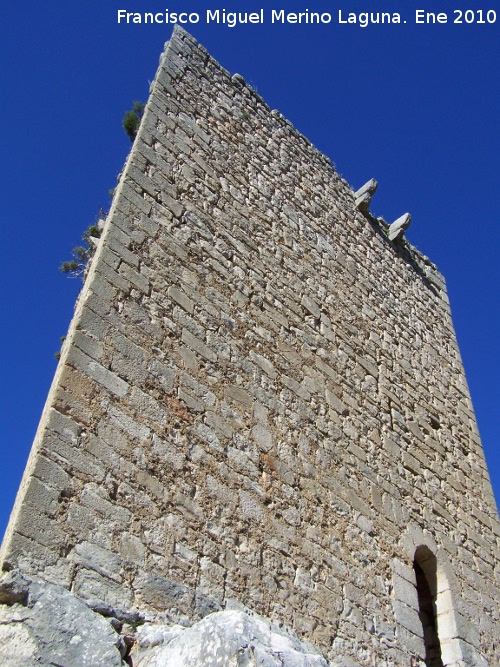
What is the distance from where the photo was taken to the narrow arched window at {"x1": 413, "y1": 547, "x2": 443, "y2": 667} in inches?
207

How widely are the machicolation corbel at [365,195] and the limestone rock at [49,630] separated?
584 centimetres

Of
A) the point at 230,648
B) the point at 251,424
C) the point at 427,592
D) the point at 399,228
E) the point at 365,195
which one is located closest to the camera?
the point at 230,648

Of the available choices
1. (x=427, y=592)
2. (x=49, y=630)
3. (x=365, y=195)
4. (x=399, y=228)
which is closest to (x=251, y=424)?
(x=49, y=630)

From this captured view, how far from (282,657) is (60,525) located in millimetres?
1170

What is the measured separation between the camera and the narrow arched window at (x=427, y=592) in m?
5.26

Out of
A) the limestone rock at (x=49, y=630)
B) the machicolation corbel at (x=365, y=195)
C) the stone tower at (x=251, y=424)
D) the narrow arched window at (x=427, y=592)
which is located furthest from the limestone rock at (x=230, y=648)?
the machicolation corbel at (x=365, y=195)

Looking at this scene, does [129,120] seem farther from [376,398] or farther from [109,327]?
[376,398]

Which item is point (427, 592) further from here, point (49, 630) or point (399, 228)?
point (399, 228)

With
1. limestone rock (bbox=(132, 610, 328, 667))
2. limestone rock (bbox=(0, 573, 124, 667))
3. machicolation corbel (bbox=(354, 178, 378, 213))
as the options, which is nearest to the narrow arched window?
limestone rock (bbox=(132, 610, 328, 667))

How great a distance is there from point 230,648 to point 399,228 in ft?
21.1

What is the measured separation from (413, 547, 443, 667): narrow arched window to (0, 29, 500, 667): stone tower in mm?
16

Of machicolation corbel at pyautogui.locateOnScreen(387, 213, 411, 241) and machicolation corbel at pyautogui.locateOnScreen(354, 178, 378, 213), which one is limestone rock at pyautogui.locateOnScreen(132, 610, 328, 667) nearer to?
machicolation corbel at pyautogui.locateOnScreen(354, 178, 378, 213)

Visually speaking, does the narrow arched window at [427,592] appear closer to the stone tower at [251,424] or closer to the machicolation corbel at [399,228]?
the stone tower at [251,424]

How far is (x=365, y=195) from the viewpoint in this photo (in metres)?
7.71
